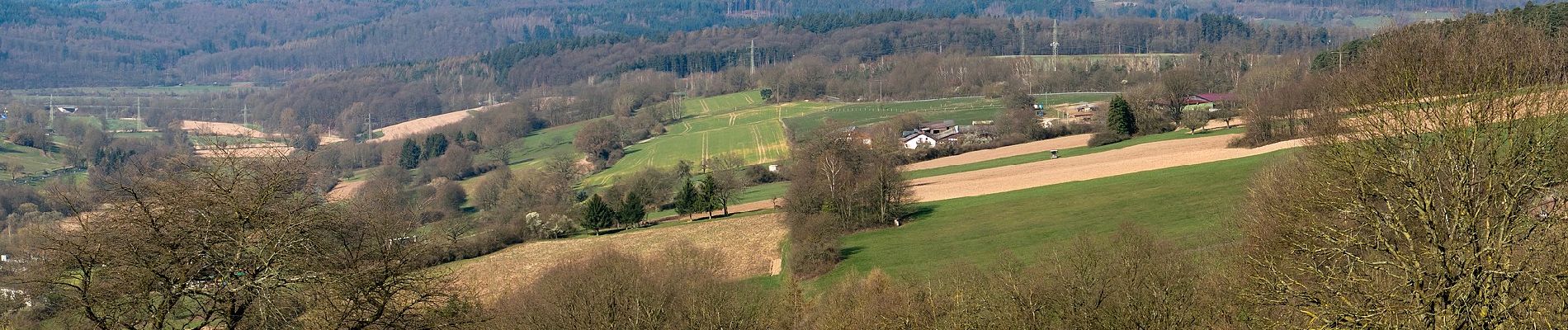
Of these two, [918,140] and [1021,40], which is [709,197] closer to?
[918,140]

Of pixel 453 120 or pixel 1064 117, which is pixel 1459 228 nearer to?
pixel 1064 117

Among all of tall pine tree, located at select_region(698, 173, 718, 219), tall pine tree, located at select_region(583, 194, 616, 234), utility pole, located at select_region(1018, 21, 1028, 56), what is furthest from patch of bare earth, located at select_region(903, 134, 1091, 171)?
utility pole, located at select_region(1018, 21, 1028, 56)

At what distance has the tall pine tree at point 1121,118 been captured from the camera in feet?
249

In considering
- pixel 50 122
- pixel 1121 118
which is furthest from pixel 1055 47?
pixel 50 122

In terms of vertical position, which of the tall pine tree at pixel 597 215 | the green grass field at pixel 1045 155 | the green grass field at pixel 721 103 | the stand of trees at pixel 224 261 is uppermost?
the stand of trees at pixel 224 261

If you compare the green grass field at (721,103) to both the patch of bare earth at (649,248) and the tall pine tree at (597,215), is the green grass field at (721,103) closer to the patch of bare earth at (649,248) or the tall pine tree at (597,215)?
the tall pine tree at (597,215)

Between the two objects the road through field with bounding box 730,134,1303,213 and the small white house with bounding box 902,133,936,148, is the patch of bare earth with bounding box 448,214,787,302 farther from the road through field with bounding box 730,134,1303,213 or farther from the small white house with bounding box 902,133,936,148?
the small white house with bounding box 902,133,936,148

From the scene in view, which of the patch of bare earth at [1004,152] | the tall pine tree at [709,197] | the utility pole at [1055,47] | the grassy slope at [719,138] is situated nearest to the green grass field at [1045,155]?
the patch of bare earth at [1004,152]

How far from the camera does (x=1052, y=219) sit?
1714 inches

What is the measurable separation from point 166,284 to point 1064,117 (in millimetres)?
85823

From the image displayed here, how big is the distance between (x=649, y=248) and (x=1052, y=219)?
653 inches

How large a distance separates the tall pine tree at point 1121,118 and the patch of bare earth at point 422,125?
9273 cm

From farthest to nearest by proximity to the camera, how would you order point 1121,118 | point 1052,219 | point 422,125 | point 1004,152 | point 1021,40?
point 1021,40, point 422,125, point 1004,152, point 1121,118, point 1052,219

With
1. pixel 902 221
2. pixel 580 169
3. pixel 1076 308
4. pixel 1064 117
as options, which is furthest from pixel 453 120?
pixel 1076 308
